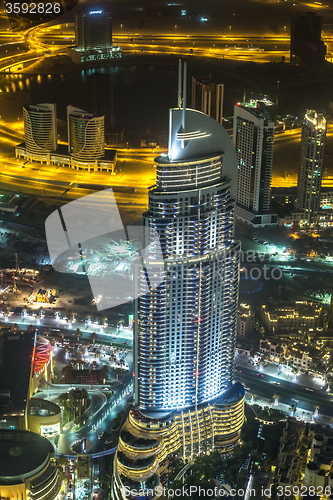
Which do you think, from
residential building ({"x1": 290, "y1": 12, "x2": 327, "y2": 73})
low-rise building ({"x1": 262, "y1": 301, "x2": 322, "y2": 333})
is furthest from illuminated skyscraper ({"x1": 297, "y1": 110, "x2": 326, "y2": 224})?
residential building ({"x1": 290, "y1": 12, "x2": 327, "y2": 73})

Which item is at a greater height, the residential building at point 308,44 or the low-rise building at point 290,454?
the residential building at point 308,44

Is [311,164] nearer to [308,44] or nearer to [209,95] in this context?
[209,95]

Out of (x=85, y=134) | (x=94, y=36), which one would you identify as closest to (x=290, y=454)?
(x=85, y=134)

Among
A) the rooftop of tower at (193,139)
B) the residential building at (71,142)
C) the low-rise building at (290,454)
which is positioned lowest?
the low-rise building at (290,454)

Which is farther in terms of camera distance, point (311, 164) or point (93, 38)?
point (93, 38)

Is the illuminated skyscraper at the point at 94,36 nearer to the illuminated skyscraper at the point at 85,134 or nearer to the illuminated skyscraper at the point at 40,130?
the illuminated skyscraper at the point at 40,130

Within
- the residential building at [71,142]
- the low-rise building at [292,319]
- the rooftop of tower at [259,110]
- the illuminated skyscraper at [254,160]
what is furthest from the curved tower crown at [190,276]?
the residential building at [71,142]

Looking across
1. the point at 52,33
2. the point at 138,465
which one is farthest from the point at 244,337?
the point at 52,33

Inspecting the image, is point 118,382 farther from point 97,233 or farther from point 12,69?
point 12,69
